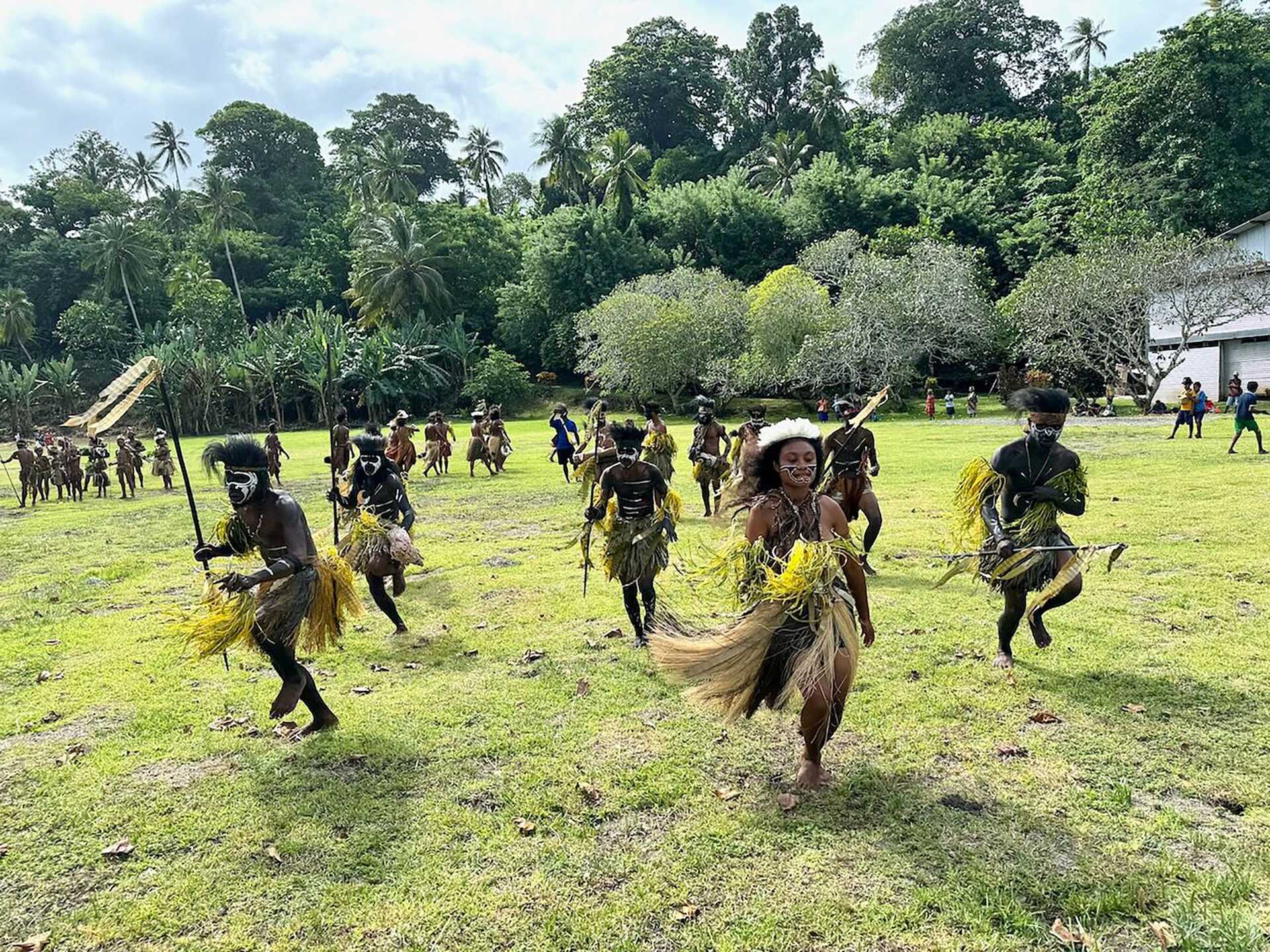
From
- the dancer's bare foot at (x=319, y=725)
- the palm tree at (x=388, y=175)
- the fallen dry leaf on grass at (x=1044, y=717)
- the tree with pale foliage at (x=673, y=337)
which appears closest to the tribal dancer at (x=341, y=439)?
the dancer's bare foot at (x=319, y=725)

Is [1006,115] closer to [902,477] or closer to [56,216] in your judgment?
[902,477]

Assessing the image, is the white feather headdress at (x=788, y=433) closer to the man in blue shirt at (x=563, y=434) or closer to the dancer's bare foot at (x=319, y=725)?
the dancer's bare foot at (x=319, y=725)

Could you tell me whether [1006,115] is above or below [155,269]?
above

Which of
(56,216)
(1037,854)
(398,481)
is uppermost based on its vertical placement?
(56,216)

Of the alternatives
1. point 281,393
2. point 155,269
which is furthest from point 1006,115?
point 155,269

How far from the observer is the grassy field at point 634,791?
11.6 ft

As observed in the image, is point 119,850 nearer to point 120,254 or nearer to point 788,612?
point 788,612

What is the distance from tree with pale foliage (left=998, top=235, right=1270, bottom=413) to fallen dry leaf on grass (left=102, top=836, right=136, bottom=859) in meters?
34.2

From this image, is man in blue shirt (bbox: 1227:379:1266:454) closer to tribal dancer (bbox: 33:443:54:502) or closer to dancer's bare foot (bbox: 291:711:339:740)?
dancer's bare foot (bbox: 291:711:339:740)

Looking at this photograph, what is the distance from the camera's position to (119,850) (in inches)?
166

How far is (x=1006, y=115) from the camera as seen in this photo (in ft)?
211

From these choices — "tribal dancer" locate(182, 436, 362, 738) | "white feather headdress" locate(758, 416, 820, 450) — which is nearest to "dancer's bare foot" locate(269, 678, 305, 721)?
"tribal dancer" locate(182, 436, 362, 738)

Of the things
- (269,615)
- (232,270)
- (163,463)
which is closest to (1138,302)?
(163,463)

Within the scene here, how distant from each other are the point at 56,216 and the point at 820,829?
80812 millimetres
